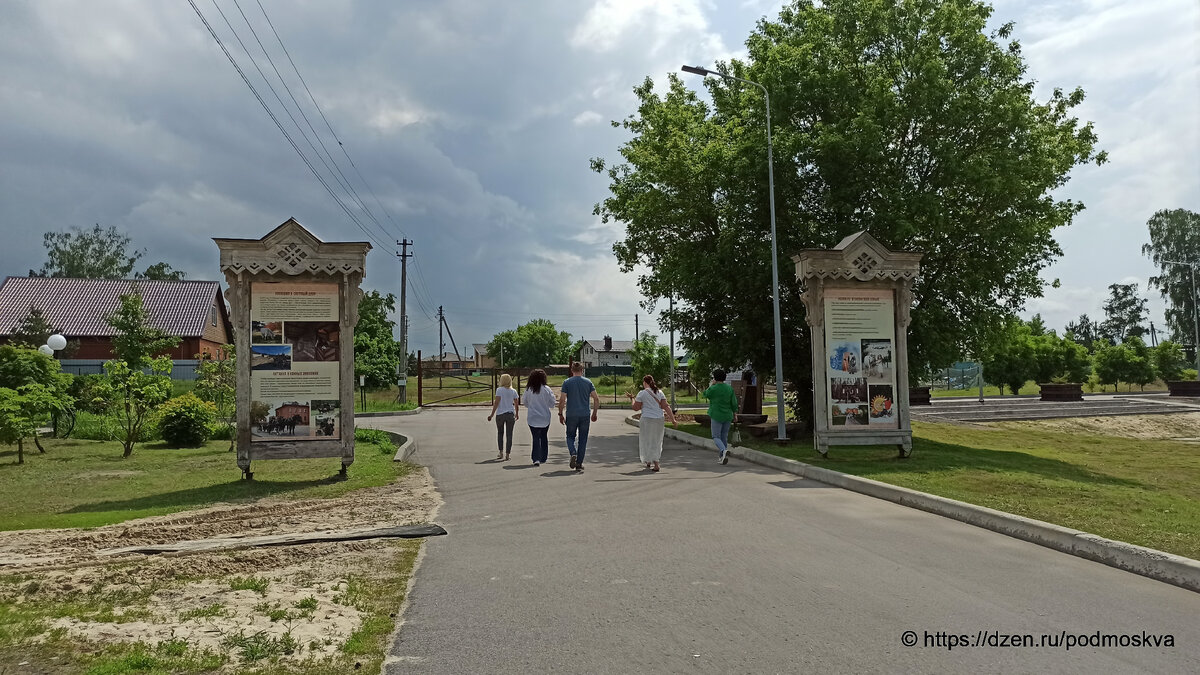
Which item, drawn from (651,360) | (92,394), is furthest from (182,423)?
(651,360)

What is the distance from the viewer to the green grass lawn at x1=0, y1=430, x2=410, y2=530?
9984mm

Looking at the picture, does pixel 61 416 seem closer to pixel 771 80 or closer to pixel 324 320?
pixel 324 320

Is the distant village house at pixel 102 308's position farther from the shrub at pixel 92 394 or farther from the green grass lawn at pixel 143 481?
the green grass lawn at pixel 143 481

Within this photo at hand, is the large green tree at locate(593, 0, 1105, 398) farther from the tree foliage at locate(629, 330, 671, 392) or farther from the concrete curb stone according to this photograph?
the tree foliage at locate(629, 330, 671, 392)

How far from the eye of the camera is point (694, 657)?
170 inches

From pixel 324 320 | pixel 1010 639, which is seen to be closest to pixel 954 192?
pixel 324 320

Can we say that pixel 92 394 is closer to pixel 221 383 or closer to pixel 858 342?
pixel 221 383

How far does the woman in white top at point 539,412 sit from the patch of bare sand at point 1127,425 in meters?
20.5

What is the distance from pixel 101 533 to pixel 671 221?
57.8 ft

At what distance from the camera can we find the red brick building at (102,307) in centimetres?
4741

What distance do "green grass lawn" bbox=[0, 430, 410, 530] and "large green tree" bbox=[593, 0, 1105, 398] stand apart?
10.1 meters

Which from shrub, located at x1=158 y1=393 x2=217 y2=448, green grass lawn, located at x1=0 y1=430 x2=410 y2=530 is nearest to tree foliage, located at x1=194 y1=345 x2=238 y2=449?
shrub, located at x1=158 y1=393 x2=217 y2=448

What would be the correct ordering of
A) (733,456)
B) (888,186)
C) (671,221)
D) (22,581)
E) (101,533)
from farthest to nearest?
(671,221) < (888,186) < (733,456) < (101,533) < (22,581)

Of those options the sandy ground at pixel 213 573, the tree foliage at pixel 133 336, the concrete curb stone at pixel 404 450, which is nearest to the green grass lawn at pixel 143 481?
the concrete curb stone at pixel 404 450
